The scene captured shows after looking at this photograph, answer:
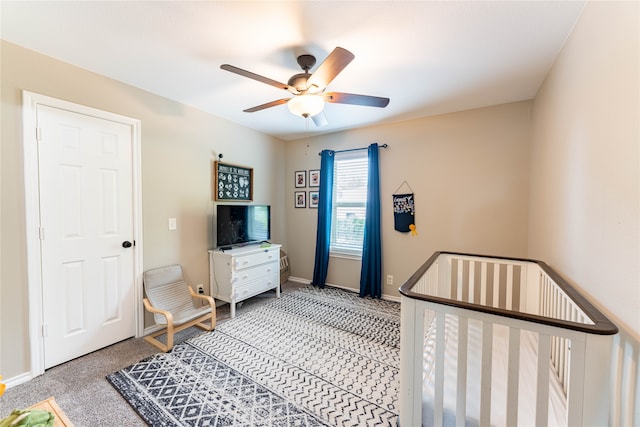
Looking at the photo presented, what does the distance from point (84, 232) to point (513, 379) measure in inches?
121

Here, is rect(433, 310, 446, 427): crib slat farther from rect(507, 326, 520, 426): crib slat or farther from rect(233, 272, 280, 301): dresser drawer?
rect(233, 272, 280, 301): dresser drawer

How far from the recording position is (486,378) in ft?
3.51

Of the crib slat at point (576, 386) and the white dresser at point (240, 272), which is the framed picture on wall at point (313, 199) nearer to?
the white dresser at point (240, 272)

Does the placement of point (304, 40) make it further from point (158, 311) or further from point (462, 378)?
point (158, 311)

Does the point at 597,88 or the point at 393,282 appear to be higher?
the point at 597,88

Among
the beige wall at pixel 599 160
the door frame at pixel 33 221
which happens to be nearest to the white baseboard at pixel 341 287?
the beige wall at pixel 599 160

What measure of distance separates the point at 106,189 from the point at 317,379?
2.43 meters

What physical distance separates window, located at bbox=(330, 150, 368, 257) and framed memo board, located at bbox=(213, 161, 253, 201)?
4.33 ft

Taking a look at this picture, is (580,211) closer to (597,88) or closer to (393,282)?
(597,88)

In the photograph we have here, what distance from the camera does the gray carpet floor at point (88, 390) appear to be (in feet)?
5.04

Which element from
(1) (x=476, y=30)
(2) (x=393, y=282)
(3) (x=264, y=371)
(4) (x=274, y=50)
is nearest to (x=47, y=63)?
(4) (x=274, y=50)

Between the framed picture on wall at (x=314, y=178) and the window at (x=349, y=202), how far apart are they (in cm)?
30

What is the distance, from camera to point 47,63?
1.93 meters

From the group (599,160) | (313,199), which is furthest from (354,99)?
(313,199)
